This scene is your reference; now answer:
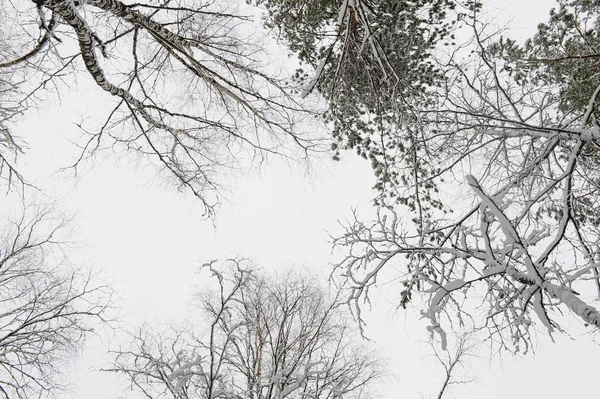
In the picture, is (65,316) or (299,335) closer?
(65,316)

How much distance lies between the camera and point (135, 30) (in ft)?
16.0

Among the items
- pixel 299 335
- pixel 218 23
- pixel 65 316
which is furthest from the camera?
pixel 299 335

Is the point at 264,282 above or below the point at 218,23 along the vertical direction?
below

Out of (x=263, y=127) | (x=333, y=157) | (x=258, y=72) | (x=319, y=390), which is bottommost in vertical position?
(x=319, y=390)

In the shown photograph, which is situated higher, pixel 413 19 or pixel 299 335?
pixel 413 19

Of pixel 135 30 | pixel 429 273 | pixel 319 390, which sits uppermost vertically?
pixel 135 30

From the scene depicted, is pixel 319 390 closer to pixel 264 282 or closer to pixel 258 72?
pixel 264 282

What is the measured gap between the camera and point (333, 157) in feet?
18.8

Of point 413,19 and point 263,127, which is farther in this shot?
point 263,127

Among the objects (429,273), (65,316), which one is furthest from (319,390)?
(65,316)

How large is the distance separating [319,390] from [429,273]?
13.5 feet

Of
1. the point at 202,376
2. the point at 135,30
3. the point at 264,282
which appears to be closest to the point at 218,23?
the point at 135,30

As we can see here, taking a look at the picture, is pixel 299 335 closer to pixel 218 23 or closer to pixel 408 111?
pixel 408 111

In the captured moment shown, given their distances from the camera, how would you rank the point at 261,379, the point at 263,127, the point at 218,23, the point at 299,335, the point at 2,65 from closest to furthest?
the point at 2,65, the point at 218,23, the point at 263,127, the point at 261,379, the point at 299,335
